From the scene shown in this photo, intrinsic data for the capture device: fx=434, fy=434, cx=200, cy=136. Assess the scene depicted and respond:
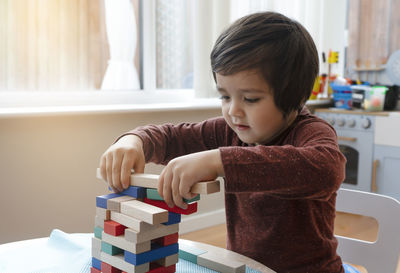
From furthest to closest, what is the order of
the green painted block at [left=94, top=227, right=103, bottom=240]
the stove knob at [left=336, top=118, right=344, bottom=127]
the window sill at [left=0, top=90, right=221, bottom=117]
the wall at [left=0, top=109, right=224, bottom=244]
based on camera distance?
1. the stove knob at [left=336, top=118, right=344, bottom=127]
2. the window sill at [left=0, top=90, right=221, bottom=117]
3. the wall at [left=0, top=109, right=224, bottom=244]
4. the green painted block at [left=94, top=227, right=103, bottom=240]

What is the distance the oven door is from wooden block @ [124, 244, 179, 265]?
2.77 m

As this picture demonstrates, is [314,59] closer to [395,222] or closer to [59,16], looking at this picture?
[395,222]

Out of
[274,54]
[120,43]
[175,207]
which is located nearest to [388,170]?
[120,43]

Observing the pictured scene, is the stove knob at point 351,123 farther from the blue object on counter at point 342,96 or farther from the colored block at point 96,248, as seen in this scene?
the colored block at point 96,248

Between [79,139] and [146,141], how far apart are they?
4.16ft

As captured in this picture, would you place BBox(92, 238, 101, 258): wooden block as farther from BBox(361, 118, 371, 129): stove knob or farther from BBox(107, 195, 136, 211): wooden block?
BBox(361, 118, 371, 129): stove knob

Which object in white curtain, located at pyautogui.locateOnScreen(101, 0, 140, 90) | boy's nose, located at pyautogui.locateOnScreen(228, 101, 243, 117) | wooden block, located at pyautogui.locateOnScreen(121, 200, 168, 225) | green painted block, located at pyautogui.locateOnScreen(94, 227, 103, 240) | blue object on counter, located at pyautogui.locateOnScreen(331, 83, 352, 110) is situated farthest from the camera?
blue object on counter, located at pyautogui.locateOnScreen(331, 83, 352, 110)

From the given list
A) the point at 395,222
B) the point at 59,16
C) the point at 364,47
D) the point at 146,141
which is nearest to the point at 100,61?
the point at 59,16

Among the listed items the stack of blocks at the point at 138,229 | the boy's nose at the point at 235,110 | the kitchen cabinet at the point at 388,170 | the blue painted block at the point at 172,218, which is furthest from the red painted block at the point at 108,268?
the kitchen cabinet at the point at 388,170

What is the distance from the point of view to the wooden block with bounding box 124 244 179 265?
62cm

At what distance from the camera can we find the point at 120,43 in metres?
2.50

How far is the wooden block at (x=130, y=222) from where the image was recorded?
0.60 meters

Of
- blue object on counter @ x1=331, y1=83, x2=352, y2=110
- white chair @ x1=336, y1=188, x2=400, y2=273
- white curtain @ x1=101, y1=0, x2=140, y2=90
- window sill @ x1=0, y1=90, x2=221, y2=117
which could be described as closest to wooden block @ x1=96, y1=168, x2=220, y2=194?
white chair @ x1=336, y1=188, x2=400, y2=273

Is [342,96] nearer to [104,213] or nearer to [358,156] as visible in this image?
[358,156]
